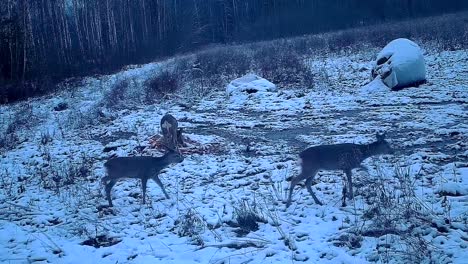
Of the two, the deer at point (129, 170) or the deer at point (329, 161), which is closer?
the deer at point (329, 161)

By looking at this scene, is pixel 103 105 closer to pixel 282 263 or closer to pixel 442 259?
pixel 282 263

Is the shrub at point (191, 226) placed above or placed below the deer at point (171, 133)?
below

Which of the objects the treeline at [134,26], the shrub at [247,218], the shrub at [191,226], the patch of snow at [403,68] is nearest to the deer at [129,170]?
the shrub at [191,226]

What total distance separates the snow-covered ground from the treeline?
48.4 ft

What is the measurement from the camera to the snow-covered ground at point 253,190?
20.1 feet

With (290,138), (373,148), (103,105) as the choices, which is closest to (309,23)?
(103,105)

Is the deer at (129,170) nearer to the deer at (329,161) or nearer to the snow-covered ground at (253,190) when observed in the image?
the snow-covered ground at (253,190)

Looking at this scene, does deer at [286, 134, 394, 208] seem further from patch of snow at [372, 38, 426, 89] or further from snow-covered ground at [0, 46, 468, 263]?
patch of snow at [372, 38, 426, 89]

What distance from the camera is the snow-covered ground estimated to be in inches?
242

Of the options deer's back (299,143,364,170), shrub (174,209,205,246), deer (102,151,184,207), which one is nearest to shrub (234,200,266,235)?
shrub (174,209,205,246)

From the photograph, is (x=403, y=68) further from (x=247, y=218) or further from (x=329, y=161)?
(x=247, y=218)

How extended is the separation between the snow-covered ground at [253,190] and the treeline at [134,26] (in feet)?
48.4

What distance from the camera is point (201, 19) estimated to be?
50.5 meters

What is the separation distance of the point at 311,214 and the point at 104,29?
3628cm
